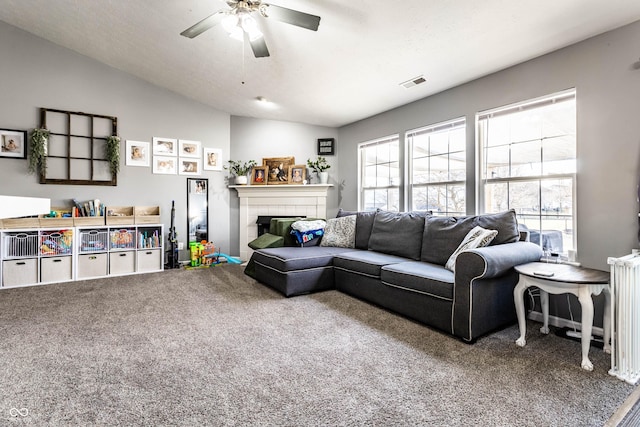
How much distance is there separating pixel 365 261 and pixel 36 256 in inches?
162

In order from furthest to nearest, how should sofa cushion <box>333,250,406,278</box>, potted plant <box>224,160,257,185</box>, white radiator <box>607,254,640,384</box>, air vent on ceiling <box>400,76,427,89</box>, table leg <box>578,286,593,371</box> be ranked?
1. potted plant <box>224,160,257,185</box>
2. air vent on ceiling <box>400,76,427,89</box>
3. sofa cushion <box>333,250,406,278</box>
4. table leg <box>578,286,593,371</box>
5. white radiator <box>607,254,640,384</box>

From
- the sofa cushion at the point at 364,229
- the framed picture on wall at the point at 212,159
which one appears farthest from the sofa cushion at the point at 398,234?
the framed picture on wall at the point at 212,159

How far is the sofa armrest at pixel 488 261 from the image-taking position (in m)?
2.17

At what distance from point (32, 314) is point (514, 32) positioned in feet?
16.2

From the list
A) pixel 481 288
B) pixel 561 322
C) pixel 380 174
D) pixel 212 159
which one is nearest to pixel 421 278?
pixel 481 288

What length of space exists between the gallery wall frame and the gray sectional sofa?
2.12 meters

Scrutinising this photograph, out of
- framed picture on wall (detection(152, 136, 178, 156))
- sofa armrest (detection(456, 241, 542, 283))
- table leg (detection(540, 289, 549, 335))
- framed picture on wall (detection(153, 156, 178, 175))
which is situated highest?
framed picture on wall (detection(152, 136, 178, 156))

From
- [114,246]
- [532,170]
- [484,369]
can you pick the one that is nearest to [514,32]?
[532,170]

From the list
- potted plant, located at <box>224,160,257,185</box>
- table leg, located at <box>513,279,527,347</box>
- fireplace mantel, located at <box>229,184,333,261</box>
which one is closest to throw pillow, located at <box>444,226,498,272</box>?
table leg, located at <box>513,279,527,347</box>

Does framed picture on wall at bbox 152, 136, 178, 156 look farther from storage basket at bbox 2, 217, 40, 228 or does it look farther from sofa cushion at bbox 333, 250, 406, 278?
sofa cushion at bbox 333, 250, 406, 278

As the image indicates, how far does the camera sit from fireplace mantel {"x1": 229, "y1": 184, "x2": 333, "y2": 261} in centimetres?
540

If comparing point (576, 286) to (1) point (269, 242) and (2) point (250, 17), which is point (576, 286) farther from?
(1) point (269, 242)

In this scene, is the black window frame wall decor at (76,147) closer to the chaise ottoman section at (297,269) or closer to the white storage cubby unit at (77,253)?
Answer: the white storage cubby unit at (77,253)

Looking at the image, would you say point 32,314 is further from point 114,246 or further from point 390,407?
point 390,407
